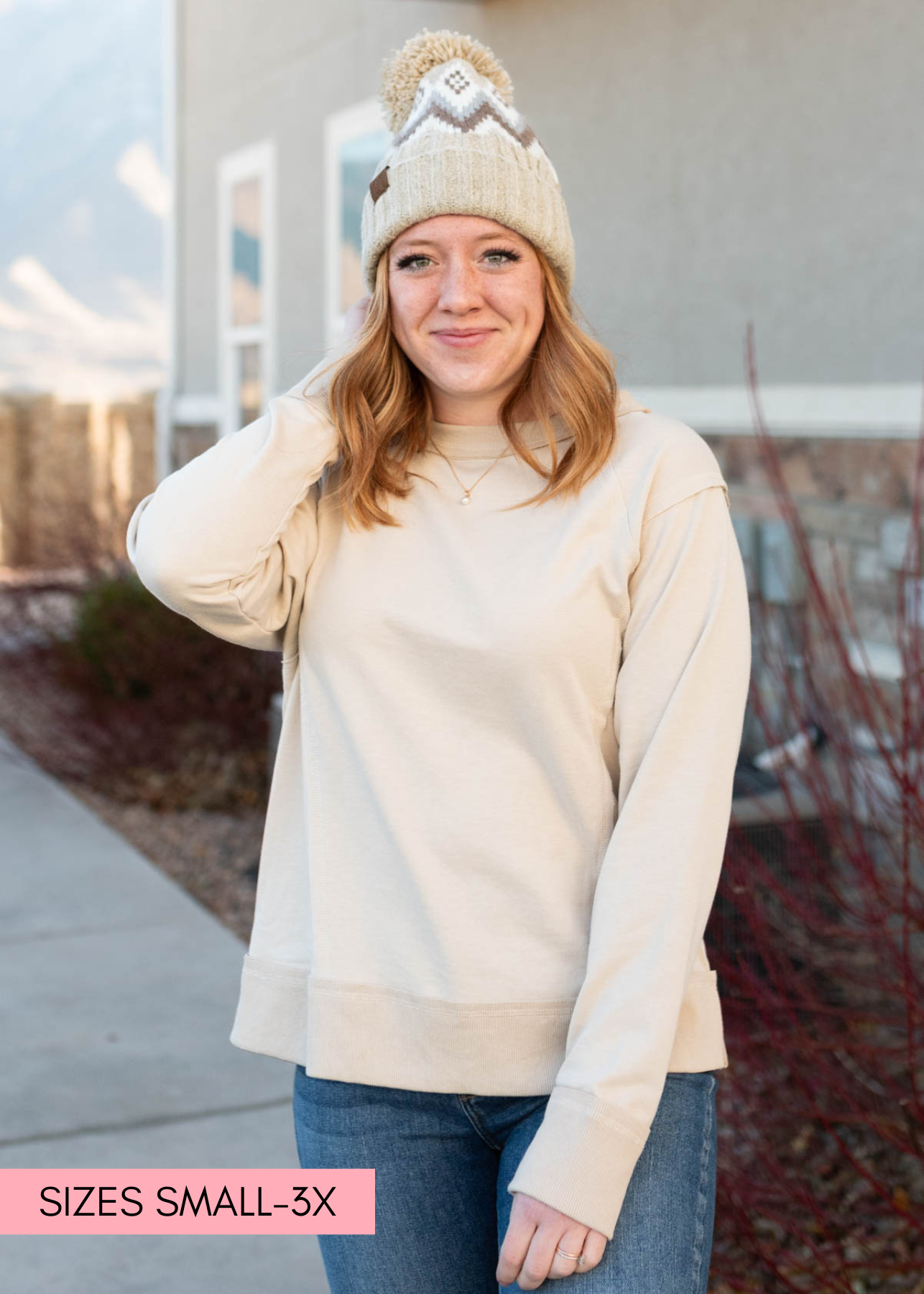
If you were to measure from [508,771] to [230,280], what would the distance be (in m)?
8.49

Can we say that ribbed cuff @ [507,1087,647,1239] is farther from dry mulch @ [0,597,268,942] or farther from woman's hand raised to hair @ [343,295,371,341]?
dry mulch @ [0,597,268,942]

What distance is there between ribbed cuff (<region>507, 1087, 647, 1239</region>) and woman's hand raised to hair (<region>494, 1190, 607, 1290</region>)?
0.01 m

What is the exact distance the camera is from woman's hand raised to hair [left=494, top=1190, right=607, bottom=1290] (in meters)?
1.49

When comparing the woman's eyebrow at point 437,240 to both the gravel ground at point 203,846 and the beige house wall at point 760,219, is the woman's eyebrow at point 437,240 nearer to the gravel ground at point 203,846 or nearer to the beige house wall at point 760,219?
the beige house wall at point 760,219

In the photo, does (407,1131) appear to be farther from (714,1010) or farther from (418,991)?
(714,1010)

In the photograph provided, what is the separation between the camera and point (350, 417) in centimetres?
181

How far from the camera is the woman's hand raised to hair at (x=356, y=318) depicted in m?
1.93

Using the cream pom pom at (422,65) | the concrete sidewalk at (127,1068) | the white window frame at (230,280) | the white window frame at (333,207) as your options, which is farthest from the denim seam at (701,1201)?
the white window frame at (230,280)

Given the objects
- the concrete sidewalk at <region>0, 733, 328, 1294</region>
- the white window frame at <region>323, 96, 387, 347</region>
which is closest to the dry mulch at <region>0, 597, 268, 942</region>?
the concrete sidewalk at <region>0, 733, 328, 1294</region>

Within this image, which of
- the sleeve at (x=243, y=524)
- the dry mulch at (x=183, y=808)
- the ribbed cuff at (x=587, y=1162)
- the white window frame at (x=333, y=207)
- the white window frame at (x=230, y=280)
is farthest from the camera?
the white window frame at (x=230, y=280)

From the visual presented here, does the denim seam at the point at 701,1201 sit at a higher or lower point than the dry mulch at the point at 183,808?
higher

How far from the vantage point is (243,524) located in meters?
1.74

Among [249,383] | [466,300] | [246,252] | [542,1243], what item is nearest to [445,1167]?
[542,1243]

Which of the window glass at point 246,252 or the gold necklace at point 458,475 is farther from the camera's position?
the window glass at point 246,252
